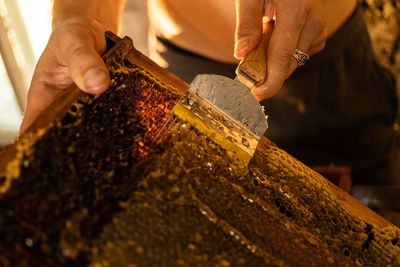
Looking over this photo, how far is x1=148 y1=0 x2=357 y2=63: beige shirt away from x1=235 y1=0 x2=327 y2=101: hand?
1.22 ft

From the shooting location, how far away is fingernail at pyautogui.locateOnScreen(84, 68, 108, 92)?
0.81 metres

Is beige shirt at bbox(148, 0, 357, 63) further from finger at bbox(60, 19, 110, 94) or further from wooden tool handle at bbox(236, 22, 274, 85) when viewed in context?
finger at bbox(60, 19, 110, 94)

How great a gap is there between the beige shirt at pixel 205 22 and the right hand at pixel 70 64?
1.94 feet

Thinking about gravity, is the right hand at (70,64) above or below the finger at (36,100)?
above

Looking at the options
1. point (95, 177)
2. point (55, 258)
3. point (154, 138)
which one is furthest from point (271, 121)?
point (55, 258)

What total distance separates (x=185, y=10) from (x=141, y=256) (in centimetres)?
125

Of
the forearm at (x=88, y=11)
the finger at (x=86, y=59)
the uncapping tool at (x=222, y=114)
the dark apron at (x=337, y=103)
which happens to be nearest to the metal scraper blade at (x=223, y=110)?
the uncapping tool at (x=222, y=114)

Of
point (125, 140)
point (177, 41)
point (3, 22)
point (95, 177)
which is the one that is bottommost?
point (95, 177)

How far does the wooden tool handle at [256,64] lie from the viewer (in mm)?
997

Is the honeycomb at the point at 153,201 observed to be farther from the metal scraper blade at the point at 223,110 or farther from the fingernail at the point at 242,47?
the fingernail at the point at 242,47

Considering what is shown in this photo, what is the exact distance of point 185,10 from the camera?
1.56 meters

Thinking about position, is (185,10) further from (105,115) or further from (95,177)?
(95,177)

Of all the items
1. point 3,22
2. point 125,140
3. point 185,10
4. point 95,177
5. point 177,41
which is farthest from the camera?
point 3,22

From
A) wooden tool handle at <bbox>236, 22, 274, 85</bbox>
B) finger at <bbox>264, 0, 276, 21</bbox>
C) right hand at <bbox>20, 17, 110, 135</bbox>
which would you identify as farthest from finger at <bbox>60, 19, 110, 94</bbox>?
finger at <bbox>264, 0, 276, 21</bbox>
